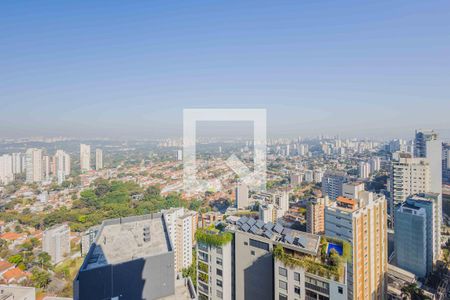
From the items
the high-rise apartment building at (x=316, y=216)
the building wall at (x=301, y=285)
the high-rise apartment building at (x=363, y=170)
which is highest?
the building wall at (x=301, y=285)

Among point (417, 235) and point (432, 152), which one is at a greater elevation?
point (432, 152)

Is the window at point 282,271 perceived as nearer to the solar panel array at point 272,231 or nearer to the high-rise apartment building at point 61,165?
the solar panel array at point 272,231

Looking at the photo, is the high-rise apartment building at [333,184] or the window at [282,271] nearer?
the window at [282,271]

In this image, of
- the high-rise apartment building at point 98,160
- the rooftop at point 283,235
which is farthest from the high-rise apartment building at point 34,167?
the rooftop at point 283,235

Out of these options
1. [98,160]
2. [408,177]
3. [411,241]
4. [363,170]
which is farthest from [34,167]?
[363,170]

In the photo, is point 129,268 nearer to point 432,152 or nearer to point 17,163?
point 432,152
